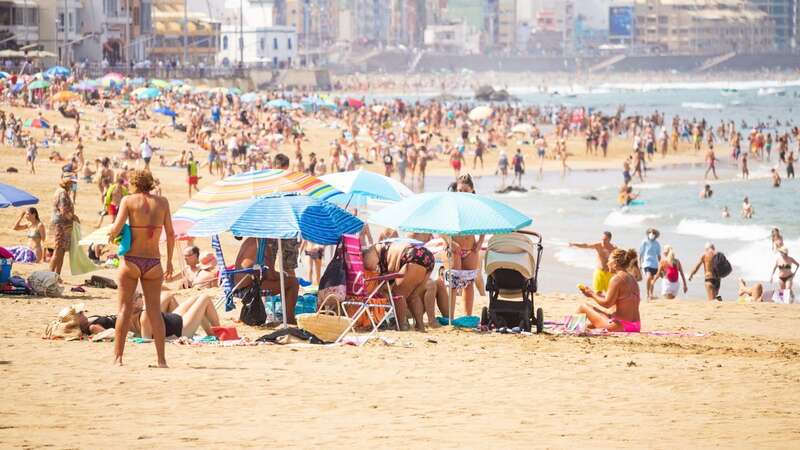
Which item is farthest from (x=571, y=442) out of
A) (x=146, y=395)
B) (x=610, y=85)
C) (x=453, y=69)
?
(x=453, y=69)

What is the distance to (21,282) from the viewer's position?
441 inches

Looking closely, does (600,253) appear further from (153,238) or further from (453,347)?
(153,238)

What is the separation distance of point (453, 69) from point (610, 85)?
1016 inches

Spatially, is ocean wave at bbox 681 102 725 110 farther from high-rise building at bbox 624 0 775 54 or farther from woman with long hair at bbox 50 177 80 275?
high-rise building at bbox 624 0 775 54

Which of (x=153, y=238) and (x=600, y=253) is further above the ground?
(x=153, y=238)

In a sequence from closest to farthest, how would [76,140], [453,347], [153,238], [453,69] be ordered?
[153,238] → [453,347] → [76,140] → [453,69]

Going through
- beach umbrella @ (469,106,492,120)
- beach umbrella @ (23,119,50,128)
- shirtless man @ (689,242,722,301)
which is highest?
beach umbrella @ (23,119,50,128)

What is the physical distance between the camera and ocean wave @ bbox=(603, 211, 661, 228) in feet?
81.7

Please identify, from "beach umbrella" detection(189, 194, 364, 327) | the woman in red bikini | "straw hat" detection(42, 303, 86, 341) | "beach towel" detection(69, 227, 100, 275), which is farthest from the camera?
"beach towel" detection(69, 227, 100, 275)

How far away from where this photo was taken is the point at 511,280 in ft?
32.5

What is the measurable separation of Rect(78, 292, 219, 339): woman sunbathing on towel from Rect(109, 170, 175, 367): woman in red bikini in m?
0.99

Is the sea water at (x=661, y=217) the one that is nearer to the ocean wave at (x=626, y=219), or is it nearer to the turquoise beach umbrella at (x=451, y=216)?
the ocean wave at (x=626, y=219)

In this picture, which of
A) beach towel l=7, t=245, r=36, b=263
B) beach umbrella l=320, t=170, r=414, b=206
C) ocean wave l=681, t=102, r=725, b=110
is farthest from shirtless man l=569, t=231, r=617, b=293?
ocean wave l=681, t=102, r=725, b=110

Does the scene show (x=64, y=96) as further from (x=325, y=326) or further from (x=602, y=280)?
(x=325, y=326)
